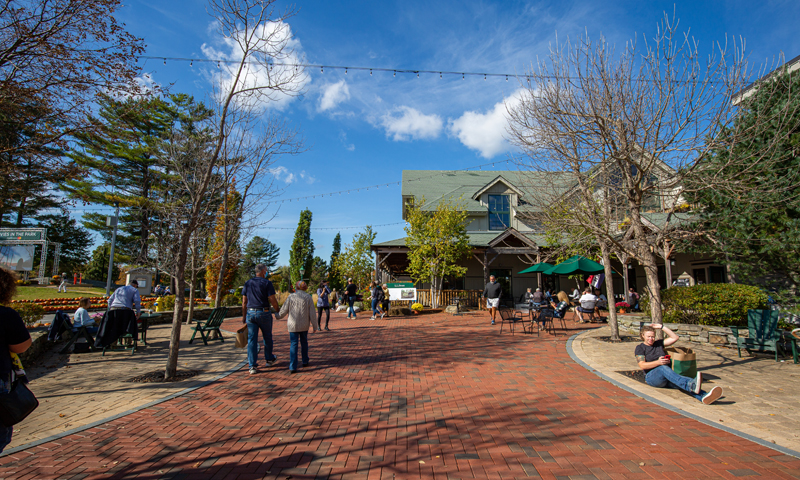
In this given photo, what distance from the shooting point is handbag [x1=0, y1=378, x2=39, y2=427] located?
246 cm

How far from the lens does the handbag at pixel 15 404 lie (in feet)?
8.06

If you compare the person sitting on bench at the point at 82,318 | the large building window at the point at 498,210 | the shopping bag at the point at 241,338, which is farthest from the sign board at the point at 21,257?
the large building window at the point at 498,210

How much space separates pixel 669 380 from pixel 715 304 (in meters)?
4.94

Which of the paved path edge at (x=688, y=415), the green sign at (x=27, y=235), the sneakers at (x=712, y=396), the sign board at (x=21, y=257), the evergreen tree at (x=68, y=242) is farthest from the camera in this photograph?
the evergreen tree at (x=68, y=242)

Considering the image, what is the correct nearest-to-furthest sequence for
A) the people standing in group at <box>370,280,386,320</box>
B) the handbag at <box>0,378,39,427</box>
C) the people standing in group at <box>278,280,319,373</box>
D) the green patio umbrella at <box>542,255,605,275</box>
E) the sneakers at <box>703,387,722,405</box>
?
1. the handbag at <box>0,378,39,427</box>
2. the sneakers at <box>703,387,722,405</box>
3. the people standing in group at <box>278,280,319,373</box>
4. the green patio umbrella at <box>542,255,605,275</box>
5. the people standing in group at <box>370,280,386,320</box>

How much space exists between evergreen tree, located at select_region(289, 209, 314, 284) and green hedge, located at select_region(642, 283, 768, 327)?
31802 mm

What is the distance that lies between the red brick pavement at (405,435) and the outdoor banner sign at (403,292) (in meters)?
12.2

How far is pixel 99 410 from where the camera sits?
15.2ft

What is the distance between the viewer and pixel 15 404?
2.51 meters

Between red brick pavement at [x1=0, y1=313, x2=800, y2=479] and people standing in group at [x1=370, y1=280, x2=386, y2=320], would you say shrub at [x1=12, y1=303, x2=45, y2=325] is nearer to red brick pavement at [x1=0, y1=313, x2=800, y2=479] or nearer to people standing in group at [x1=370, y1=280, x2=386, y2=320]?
red brick pavement at [x1=0, y1=313, x2=800, y2=479]

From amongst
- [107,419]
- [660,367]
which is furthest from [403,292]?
[107,419]

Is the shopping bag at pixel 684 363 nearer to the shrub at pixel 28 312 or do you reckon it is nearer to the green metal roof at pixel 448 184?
the shrub at pixel 28 312

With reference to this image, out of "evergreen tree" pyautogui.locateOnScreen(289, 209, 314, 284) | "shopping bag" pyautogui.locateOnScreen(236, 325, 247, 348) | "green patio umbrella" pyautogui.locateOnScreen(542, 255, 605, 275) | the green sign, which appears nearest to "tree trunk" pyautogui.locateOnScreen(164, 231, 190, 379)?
"shopping bag" pyautogui.locateOnScreen(236, 325, 247, 348)

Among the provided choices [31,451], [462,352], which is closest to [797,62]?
[462,352]
